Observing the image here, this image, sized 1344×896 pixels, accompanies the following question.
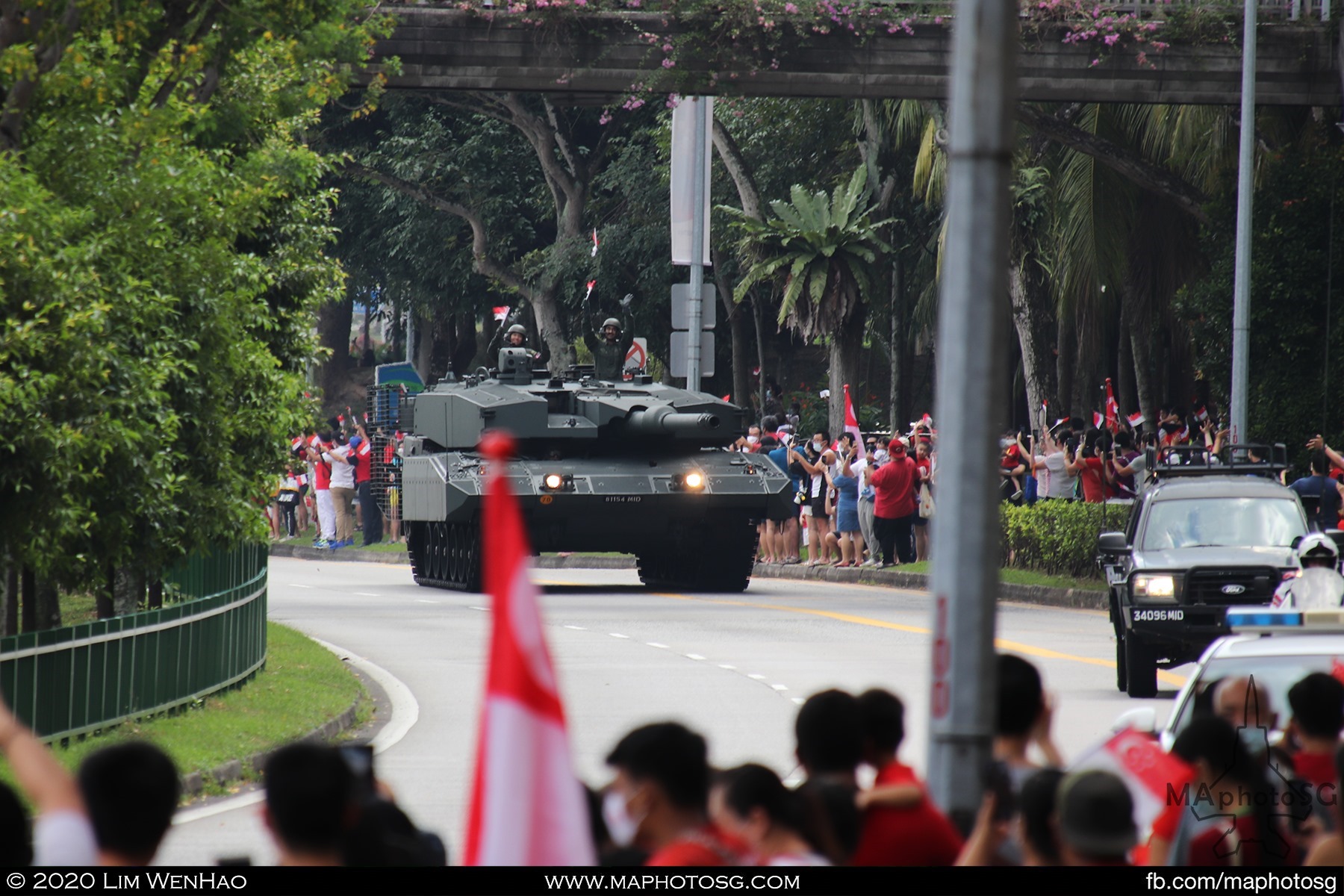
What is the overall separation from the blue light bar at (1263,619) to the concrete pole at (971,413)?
3.36 m

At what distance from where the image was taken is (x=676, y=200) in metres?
32.2

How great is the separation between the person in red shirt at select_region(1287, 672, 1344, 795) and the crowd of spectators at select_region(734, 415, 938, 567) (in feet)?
67.4

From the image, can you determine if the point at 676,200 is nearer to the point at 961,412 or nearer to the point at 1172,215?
the point at 1172,215

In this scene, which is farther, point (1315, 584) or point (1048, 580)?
point (1048, 580)

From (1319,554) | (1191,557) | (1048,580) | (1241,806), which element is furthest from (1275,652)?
(1048,580)

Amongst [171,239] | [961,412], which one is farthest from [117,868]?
[171,239]

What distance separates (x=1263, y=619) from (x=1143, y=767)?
2.29 meters

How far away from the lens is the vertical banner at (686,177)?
31.6 meters

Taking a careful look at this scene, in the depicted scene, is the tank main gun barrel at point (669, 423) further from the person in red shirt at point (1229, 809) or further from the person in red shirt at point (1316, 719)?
the person in red shirt at point (1229, 809)

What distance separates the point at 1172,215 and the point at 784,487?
33.5 ft

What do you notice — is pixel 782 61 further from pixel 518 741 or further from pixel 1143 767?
pixel 518 741

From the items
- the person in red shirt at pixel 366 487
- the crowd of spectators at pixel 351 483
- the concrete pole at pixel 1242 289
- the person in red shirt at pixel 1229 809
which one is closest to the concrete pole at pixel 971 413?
the person in red shirt at pixel 1229 809

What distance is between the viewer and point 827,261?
3916 centimetres

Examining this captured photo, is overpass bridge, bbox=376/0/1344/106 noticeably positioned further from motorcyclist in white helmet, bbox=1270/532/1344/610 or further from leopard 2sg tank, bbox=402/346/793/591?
motorcyclist in white helmet, bbox=1270/532/1344/610
